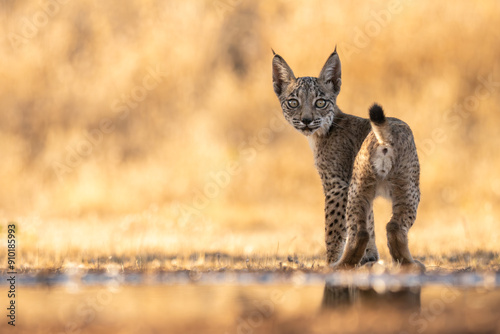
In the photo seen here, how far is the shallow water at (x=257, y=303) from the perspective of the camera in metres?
4.93

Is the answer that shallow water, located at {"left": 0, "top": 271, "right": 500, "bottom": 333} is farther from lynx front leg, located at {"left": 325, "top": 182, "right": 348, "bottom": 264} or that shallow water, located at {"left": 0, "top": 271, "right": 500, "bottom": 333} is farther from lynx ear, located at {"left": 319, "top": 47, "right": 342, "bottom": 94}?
lynx ear, located at {"left": 319, "top": 47, "right": 342, "bottom": 94}

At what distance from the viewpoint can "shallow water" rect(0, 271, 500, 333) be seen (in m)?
4.93

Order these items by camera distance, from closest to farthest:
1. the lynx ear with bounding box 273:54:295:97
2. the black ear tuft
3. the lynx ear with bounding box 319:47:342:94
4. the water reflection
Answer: the water reflection
the black ear tuft
the lynx ear with bounding box 319:47:342:94
the lynx ear with bounding box 273:54:295:97

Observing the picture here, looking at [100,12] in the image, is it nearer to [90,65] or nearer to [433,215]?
[90,65]

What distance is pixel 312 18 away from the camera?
1803 centimetres

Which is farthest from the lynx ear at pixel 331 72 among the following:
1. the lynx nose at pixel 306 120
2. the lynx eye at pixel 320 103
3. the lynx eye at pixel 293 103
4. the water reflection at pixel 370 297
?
the water reflection at pixel 370 297

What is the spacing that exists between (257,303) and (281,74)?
11.6 feet

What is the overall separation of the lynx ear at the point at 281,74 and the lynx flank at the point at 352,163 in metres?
0.01

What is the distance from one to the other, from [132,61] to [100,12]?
2.15m

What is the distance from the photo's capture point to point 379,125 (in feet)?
24.5

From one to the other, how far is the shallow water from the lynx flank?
529 mm

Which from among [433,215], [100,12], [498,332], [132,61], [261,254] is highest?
[100,12]

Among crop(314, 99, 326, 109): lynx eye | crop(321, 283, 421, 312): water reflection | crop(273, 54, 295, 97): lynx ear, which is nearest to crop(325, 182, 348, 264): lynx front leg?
crop(314, 99, 326, 109): lynx eye

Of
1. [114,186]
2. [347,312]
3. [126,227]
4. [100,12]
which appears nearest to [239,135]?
[114,186]
